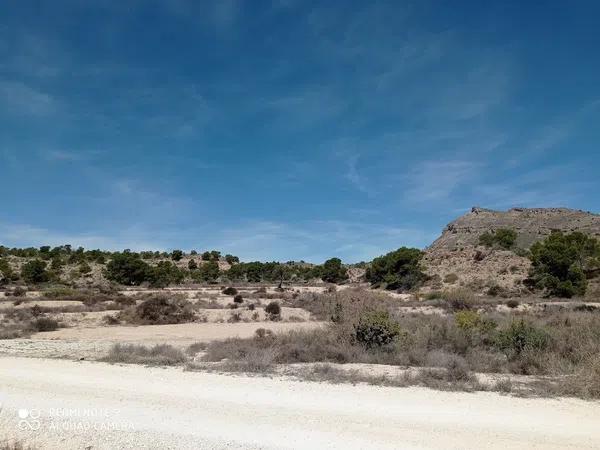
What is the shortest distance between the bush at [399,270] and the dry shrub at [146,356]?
4978cm

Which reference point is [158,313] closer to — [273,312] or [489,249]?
[273,312]

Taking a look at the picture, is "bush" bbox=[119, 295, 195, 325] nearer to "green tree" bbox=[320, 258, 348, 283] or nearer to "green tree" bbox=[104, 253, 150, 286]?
"green tree" bbox=[104, 253, 150, 286]

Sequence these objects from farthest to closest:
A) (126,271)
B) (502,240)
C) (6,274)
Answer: (502,240) < (126,271) < (6,274)

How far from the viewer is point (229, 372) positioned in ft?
44.7

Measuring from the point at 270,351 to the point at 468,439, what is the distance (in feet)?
29.8

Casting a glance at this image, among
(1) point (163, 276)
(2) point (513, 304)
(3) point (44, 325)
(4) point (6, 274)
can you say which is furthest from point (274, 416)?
(4) point (6, 274)

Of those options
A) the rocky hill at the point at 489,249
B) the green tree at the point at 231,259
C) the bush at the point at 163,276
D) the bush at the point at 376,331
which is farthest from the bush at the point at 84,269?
the bush at the point at 376,331

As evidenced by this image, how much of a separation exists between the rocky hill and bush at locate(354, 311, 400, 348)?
42780mm

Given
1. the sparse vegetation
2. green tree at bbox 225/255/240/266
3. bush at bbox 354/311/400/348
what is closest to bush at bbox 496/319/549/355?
bush at bbox 354/311/400/348

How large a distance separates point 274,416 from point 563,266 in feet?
165

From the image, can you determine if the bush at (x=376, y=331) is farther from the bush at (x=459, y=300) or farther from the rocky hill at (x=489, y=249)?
the rocky hill at (x=489, y=249)

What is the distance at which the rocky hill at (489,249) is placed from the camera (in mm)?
64250

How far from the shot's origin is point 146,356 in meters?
16.5

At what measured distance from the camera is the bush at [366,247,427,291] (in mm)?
66000
